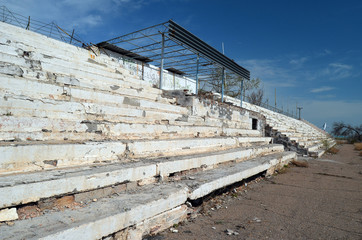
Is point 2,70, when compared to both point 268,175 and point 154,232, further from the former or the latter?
point 268,175

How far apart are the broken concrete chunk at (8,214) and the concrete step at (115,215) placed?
0.06 meters

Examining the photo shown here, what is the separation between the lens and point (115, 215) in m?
1.69

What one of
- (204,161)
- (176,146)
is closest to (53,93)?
(176,146)

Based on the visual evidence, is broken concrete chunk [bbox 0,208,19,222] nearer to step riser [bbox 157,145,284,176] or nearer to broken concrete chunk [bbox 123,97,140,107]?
step riser [bbox 157,145,284,176]

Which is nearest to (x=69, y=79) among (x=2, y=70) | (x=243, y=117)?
(x=2, y=70)

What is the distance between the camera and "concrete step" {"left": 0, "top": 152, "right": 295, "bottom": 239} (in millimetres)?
1393

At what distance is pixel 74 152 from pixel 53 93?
143cm

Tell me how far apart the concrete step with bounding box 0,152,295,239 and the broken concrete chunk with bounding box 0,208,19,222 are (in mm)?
59

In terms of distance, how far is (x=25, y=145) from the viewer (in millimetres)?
1865

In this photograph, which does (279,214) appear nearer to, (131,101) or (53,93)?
(131,101)

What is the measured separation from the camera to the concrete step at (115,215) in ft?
4.57

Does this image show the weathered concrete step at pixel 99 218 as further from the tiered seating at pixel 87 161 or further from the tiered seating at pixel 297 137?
the tiered seating at pixel 297 137

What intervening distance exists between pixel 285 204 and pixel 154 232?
2171 millimetres

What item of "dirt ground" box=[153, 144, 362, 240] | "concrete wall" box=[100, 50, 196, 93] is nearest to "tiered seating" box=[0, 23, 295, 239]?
"dirt ground" box=[153, 144, 362, 240]
